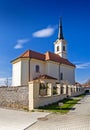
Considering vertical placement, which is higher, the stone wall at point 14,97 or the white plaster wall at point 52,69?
the white plaster wall at point 52,69

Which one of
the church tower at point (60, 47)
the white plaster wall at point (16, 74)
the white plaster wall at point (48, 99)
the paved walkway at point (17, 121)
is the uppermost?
the church tower at point (60, 47)

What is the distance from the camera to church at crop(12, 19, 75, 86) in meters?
35.4

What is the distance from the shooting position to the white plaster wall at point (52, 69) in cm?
3872

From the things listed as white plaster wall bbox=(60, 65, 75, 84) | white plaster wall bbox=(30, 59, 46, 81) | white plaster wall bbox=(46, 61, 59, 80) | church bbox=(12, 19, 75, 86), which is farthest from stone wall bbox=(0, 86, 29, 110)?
white plaster wall bbox=(60, 65, 75, 84)

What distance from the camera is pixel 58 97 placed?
69.2 feet

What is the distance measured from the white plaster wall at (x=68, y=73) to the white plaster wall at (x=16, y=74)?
34.4 ft

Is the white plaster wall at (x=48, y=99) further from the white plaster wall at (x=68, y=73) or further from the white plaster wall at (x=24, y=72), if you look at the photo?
the white plaster wall at (x=68, y=73)

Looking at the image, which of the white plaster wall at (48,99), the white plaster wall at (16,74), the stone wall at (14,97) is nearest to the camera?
the white plaster wall at (48,99)

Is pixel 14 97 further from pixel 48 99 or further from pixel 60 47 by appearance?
pixel 60 47

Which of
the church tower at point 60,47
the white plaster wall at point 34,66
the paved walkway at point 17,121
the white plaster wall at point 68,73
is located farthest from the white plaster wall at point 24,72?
the paved walkway at point 17,121

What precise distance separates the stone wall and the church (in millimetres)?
13188

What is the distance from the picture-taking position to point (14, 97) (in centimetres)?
1961

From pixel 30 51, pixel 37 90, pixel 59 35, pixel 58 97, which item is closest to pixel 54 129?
pixel 37 90

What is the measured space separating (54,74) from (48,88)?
20349mm
